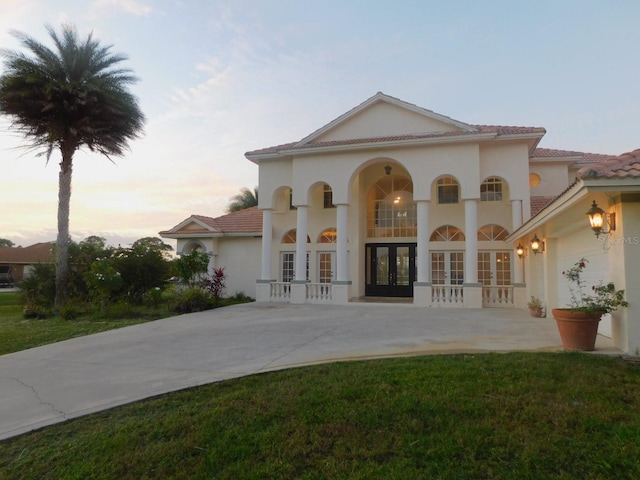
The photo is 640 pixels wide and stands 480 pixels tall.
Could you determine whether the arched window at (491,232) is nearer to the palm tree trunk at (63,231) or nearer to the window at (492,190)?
the window at (492,190)

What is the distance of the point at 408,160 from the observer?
14.9 m

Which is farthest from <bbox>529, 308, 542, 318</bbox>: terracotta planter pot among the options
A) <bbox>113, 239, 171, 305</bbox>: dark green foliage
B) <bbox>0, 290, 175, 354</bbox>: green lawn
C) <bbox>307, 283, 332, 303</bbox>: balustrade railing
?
<bbox>113, 239, 171, 305</bbox>: dark green foliage

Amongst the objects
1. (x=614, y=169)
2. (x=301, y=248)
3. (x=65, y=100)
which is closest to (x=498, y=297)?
(x=301, y=248)

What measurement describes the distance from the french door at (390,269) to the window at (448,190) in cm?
253

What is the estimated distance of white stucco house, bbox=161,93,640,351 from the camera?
1407 cm

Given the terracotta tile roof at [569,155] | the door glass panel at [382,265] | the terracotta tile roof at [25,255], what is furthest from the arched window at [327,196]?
the terracotta tile roof at [25,255]

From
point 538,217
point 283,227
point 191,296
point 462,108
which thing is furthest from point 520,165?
point 191,296

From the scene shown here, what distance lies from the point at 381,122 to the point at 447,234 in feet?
18.8

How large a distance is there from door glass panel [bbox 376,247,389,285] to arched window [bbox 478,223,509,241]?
428cm

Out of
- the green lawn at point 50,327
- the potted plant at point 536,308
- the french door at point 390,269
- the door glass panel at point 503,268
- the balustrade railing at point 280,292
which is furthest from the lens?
the french door at point 390,269

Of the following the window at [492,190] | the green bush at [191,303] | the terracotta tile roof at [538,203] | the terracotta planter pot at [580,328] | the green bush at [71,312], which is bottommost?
the green bush at [71,312]

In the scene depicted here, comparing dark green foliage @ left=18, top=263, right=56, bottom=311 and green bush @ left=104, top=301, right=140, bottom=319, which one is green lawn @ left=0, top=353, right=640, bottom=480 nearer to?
green bush @ left=104, top=301, right=140, bottom=319

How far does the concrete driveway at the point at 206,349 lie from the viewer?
478 cm

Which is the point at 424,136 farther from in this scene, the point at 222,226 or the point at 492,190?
the point at 222,226
